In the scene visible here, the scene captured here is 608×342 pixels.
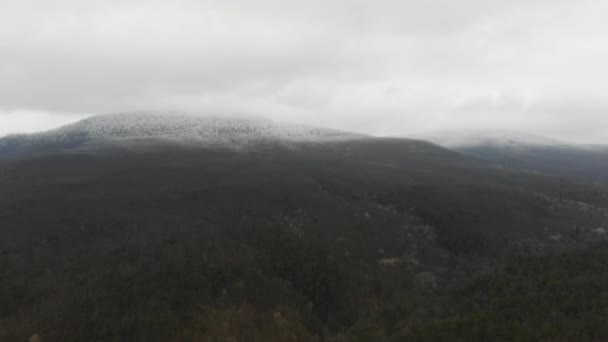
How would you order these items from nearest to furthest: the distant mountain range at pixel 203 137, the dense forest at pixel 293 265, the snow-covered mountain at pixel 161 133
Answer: the dense forest at pixel 293 265 < the distant mountain range at pixel 203 137 < the snow-covered mountain at pixel 161 133

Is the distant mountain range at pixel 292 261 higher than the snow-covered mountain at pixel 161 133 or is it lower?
lower

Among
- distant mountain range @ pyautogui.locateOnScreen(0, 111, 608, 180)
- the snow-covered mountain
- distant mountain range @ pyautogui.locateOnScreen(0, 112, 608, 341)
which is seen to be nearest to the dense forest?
distant mountain range @ pyautogui.locateOnScreen(0, 112, 608, 341)

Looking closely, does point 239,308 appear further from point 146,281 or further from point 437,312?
point 437,312

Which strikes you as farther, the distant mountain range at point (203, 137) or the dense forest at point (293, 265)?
the distant mountain range at point (203, 137)

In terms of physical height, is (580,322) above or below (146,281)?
above

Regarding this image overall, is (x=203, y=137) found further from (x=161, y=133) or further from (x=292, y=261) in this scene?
(x=292, y=261)

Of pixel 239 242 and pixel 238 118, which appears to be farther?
pixel 238 118

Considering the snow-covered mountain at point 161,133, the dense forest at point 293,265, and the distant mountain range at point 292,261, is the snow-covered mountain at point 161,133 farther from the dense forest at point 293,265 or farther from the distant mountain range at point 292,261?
the dense forest at point 293,265

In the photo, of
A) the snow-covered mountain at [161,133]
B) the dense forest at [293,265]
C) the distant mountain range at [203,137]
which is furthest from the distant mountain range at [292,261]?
the snow-covered mountain at [161,133]

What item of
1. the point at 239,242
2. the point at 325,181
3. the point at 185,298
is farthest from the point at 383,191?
the point at 185,298

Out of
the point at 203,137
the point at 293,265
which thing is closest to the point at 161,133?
the point at 203,137
